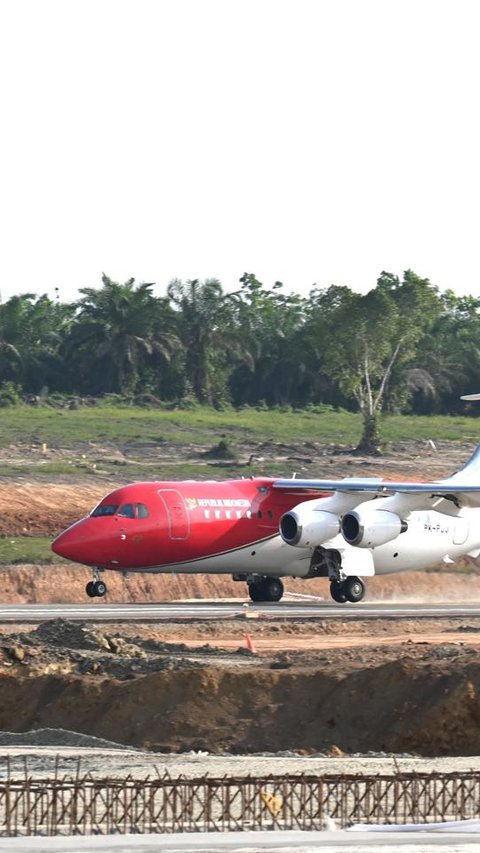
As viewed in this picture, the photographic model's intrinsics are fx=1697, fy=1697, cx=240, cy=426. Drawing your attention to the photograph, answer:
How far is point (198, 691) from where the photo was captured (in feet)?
85.9

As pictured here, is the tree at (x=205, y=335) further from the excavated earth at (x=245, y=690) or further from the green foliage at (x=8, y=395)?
the excavated earth at (x=245, y=690)

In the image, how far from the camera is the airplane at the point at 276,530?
4541 centimetres

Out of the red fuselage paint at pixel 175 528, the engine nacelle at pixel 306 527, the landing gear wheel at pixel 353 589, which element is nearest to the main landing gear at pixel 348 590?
the landing gear wheel at pixel 353 589

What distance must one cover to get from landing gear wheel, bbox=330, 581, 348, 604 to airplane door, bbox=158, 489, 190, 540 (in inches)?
207

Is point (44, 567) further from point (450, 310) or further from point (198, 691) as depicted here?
point (450, 310)

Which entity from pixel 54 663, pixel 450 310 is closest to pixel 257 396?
pixel 450 310

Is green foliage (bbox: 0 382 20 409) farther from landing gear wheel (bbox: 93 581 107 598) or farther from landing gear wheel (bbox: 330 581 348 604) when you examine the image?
landing gear wheel (bbox: 93 581 107 598)

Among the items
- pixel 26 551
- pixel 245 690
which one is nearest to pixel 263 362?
pixel 26 551

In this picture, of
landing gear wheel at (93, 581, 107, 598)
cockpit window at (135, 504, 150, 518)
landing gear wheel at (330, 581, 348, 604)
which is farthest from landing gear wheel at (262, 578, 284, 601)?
landing gear wheel at (93, 581, 107, 598)

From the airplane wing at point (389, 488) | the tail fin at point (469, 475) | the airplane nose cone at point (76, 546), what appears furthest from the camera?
the tail fin at point (469, 475)

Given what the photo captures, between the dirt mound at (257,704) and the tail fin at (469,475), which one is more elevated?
the tail fin at (469,475)

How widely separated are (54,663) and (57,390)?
58.6m

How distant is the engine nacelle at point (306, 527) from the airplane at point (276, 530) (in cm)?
4

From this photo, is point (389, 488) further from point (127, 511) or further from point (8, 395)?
point (8, 395)
